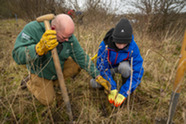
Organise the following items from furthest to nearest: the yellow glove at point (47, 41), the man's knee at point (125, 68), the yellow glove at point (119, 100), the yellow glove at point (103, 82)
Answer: the man's knee at point (125, 68) → the yellow glove at point (103, 82) → the yellow glove at point (119, 100) → the yellow glove at point (47, 41)

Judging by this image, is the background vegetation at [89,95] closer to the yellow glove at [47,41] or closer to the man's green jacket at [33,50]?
the man's green jacket at [33,50]

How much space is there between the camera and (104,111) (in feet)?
5.12

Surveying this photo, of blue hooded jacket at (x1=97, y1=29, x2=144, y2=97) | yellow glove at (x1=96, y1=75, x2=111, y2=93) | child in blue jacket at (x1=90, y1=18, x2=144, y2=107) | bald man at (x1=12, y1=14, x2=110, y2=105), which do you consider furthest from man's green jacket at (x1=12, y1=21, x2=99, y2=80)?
child in blue jacket at (x1=90, y1=18, x2=144, y2=107)

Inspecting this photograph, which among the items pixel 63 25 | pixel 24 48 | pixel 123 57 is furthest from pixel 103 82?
pixel 24 48

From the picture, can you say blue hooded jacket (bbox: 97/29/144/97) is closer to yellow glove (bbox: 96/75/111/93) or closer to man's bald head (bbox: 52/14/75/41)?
yellow glove (bbox: 96/75/111/93)

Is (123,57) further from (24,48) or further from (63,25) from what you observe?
(24,48)

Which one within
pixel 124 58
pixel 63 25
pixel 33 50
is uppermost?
pixel 63 25

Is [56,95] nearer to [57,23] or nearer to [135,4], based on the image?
[57,23]

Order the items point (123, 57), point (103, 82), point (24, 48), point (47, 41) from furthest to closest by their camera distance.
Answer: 1. point (123, 57)
2. point (103, 82)
3. point (24, 48)
4. point (47, 41)

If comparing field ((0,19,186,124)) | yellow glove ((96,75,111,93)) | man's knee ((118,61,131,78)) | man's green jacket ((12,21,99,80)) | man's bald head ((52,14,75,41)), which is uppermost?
man's bald head ((52,14,75,41))

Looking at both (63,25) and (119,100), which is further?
(119,100)

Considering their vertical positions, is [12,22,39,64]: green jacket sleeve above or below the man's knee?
above

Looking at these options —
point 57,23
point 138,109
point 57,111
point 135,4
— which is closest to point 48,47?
point 57,23

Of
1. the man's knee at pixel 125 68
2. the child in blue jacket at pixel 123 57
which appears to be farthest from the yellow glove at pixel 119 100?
the man's knee at pixel 125 68
